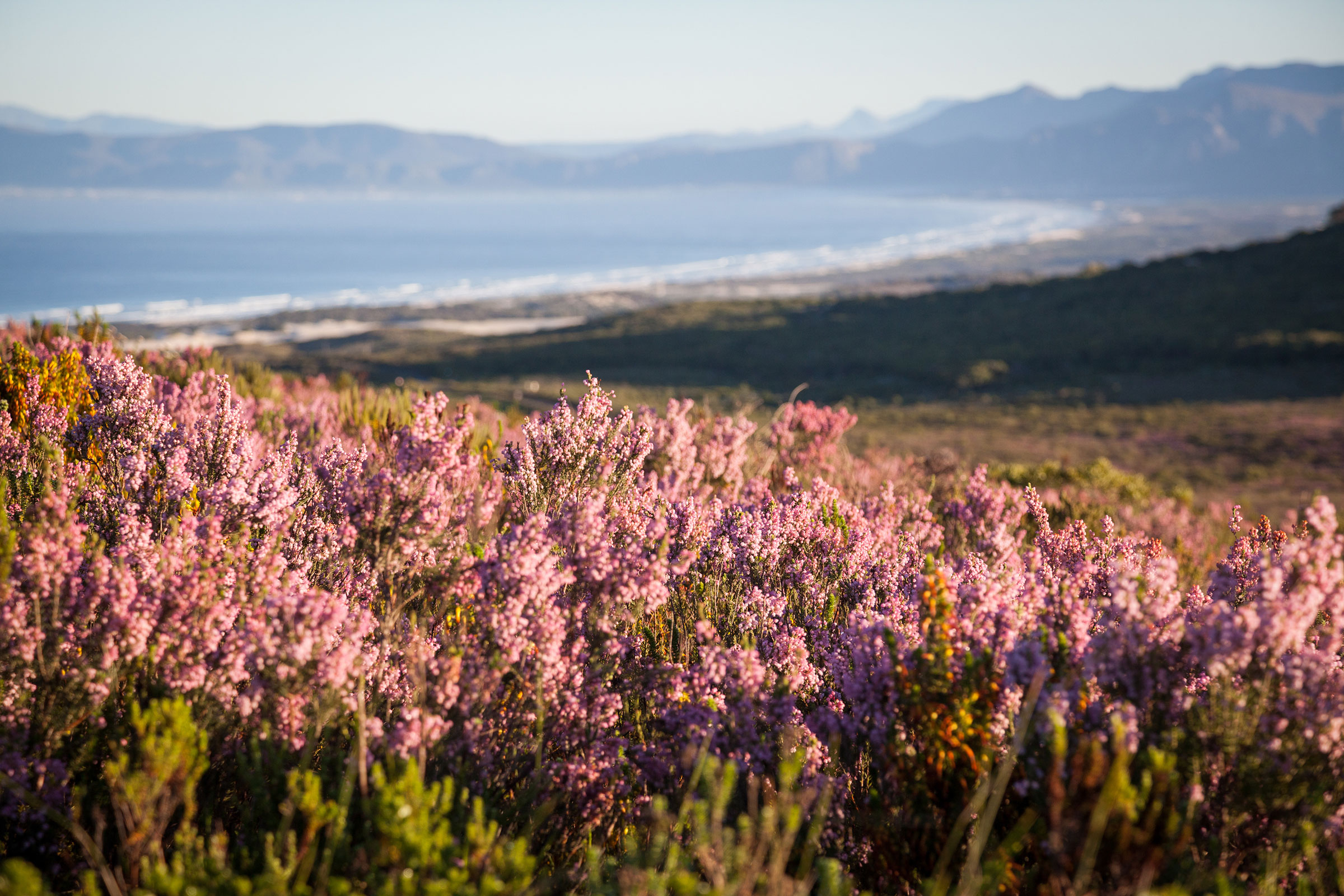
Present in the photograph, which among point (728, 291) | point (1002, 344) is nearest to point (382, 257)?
point (728, 291)

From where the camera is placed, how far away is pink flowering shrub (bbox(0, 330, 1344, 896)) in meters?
2.06

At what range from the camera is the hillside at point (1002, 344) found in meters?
33.1

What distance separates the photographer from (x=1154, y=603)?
2.54 meters

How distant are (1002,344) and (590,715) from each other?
40829 millimetres

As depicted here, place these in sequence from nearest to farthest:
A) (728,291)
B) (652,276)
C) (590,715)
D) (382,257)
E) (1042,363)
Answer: (590,715), (1042,363), (728,291), (652,276), (382,257)

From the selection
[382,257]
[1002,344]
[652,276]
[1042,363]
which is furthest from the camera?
[382,257]

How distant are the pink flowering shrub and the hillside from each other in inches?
1240

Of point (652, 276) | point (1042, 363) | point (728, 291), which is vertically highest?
point (652, 276)

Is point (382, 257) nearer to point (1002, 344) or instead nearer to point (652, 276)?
point (652, 276)

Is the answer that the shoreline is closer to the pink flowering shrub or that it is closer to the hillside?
the hillside

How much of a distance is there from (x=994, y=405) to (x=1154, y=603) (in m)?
30.2

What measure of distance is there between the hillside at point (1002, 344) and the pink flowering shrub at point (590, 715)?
31507mm

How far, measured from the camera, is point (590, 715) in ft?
8.90

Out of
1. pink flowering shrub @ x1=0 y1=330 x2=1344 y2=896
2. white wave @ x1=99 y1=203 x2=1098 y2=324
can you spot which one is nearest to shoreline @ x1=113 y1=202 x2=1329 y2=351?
white wave @ x1=99 y1=203 x2=1098 y2=324
